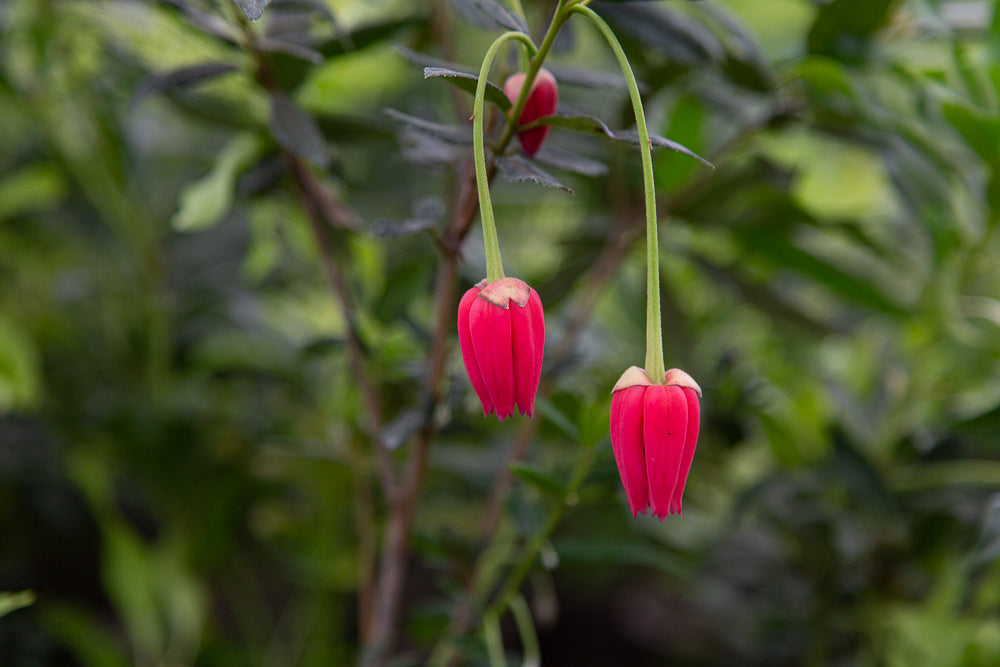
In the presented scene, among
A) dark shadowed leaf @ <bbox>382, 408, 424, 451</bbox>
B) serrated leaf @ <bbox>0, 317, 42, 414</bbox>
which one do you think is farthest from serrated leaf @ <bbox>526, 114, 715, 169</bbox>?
serrated leaf @ <bbox>0, 317, 42, 414</bbox>

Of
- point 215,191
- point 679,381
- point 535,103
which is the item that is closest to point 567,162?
→ point 535,103

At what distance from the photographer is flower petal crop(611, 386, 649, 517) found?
1.15ft

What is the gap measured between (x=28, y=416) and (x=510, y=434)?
0.57 m

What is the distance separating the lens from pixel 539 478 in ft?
1.48

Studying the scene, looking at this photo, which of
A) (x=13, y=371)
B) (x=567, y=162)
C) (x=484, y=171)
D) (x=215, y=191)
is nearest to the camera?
(x=484, y=171)

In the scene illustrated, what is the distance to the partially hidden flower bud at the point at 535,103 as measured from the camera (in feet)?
1.30

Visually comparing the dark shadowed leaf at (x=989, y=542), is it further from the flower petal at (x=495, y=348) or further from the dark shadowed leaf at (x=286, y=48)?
the dark shadowed leaf at (x=286, y=48)

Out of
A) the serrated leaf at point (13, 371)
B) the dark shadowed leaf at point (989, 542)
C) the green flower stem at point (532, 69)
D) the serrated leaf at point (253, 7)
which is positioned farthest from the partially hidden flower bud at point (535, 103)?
the serrated leaf at point (13, 371)

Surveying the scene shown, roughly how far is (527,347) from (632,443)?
0.07m

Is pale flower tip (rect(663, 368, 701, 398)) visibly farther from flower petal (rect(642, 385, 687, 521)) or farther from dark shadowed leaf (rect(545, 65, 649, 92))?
dark shadowed leaf (rect(545, 65, 649, 92))

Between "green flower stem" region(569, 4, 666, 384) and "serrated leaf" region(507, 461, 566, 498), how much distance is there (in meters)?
0.12

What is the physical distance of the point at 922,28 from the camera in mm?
670

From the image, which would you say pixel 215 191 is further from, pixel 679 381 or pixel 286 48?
pixel 679 381

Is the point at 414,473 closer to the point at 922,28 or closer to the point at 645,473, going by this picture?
the point at 645,473
